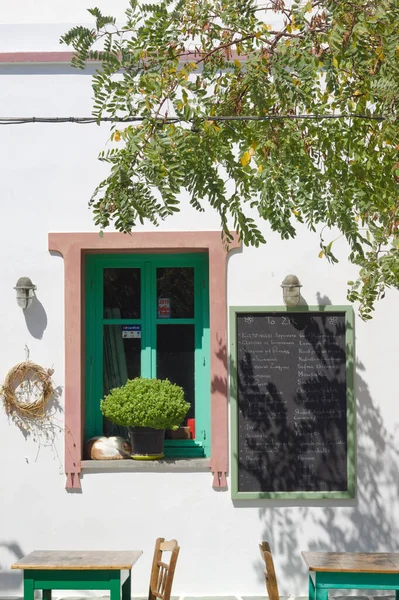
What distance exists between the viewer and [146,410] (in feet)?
27.9

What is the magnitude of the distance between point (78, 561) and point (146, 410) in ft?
5.67

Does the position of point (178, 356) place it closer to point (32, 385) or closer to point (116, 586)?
point (32, 385)

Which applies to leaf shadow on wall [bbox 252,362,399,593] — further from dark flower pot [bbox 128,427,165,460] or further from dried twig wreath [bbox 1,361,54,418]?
dried twig wreath [bbox 1,361,54,418]

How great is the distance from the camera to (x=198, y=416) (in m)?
9.08

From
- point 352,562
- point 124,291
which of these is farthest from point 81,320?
point 352,562

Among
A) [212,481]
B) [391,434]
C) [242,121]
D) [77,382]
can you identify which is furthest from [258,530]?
[242,121]

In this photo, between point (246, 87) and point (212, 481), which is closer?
point (246, 87)

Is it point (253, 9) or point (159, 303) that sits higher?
point (253, 9)

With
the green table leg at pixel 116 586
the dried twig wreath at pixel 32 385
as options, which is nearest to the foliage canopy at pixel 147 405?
the dried twig wreath at pixel 32 385

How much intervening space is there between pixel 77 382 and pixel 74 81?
2.38m

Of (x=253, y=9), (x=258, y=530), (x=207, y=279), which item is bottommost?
(x=258, y=530)

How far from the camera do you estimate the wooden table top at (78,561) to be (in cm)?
681

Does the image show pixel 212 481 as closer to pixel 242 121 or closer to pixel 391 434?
pixel 391 434

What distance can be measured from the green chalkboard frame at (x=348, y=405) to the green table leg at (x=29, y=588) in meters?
2.23
